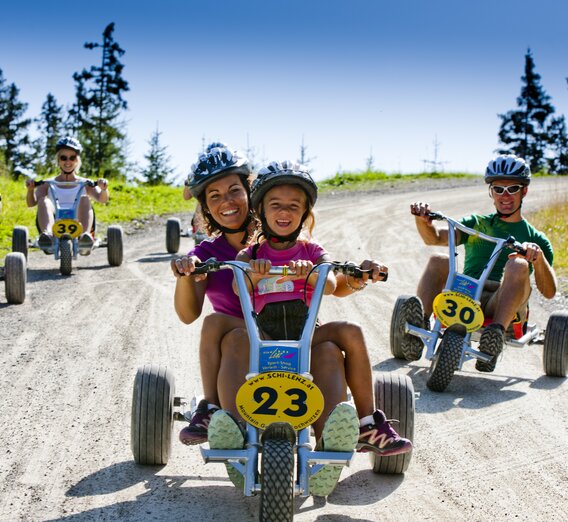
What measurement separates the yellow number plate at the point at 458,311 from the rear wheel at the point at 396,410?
202cm

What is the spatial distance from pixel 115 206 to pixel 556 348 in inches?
554

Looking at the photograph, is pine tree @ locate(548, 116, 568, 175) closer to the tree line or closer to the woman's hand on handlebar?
→ the tree line

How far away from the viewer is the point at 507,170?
6.51m

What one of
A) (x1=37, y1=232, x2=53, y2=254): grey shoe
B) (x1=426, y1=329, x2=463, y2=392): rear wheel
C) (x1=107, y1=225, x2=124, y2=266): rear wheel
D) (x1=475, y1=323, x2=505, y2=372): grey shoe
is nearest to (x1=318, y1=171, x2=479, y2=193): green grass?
(x1=107, y1=225, x2=124, y2=266): rear wheel

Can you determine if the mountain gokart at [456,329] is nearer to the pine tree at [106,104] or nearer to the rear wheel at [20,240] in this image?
the rear wheel at [20,240]

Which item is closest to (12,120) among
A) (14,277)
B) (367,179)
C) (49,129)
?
(49,129)

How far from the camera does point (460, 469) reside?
13.7 ft

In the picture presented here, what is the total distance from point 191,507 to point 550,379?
369 centimetres

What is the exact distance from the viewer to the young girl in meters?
3.71

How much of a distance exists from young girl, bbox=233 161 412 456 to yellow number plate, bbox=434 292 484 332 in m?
2.21

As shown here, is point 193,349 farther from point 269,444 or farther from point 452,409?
point 269,444

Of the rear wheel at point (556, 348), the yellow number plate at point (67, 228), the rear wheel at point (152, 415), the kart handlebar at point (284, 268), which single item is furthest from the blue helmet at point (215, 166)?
the yellow number plate at point (67, 228)

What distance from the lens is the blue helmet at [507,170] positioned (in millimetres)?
6504

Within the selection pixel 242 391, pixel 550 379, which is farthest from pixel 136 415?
pixel 550 379
